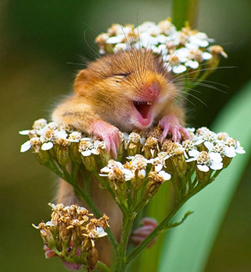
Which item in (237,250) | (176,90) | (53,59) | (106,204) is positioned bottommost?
(237,250)

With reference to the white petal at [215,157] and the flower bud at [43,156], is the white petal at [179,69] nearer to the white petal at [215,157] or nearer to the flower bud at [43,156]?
the white petal at [215,157]

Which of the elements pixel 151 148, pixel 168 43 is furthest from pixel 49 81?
pixel 151 148

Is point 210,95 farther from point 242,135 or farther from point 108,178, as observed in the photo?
point 108,178

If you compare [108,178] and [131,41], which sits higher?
[131,41]

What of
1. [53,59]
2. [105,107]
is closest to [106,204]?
[105,107]

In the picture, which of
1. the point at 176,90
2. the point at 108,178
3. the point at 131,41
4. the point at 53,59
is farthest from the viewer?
the point at 53,59

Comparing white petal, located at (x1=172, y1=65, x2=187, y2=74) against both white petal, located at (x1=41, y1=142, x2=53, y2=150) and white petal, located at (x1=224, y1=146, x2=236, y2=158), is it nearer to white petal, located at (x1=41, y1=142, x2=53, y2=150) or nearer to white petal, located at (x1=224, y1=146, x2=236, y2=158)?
white petal, located at (x1=224, y1=146, x2=236, y2=158)

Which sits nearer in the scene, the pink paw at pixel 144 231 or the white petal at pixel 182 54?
the white petal at pixel 182 54

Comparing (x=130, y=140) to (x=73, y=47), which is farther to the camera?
(x=73, y=47)

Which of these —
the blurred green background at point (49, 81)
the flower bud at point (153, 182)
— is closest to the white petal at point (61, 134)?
the flower bud at point (153, 182)
